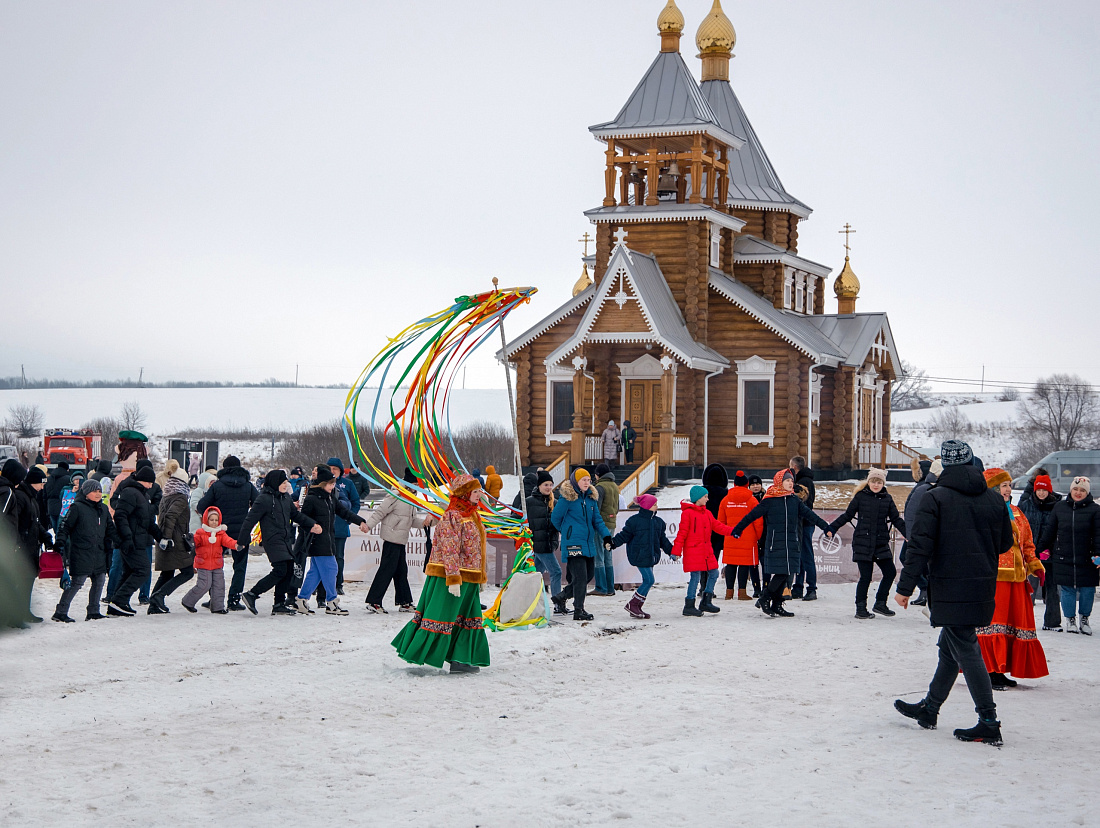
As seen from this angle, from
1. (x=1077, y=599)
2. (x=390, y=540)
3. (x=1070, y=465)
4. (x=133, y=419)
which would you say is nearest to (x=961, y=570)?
(x=1077, y=599)

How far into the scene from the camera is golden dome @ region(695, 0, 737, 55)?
Result: 121ft

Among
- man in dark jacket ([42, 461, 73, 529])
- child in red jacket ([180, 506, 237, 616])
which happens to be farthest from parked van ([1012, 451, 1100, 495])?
child in red jacket ([180, 506, 237, 616])

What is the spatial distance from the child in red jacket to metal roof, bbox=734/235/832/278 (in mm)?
21874

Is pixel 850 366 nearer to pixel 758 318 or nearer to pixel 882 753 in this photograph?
pixel 758 318

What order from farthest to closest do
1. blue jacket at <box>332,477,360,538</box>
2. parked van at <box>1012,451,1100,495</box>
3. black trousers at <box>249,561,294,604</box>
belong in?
parked van at <box>1012,451,1100,495</box>, blue jacket at <box>332,477,360,538</box>, black trousers at <box>249,561,294,604</box>

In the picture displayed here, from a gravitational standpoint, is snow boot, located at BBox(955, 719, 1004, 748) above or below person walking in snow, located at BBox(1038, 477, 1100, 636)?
below

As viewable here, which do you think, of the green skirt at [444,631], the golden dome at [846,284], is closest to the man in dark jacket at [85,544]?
the green skirt at [444,631]

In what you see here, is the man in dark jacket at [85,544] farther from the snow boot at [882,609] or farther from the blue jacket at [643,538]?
the snow boot at [882,609]

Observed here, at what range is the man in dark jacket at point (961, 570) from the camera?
23.9ft

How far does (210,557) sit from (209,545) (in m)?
0.14

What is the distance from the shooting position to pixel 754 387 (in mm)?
29469

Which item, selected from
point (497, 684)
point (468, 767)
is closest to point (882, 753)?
point (468, 767)

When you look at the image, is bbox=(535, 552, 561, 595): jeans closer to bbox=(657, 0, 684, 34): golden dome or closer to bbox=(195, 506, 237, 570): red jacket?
bbox=(195, 506, 237, 570): red jacket

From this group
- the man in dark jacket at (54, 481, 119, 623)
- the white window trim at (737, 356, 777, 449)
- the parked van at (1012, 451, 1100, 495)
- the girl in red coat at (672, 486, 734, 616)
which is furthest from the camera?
the parked van at (1012, 451, 1100, 495)
